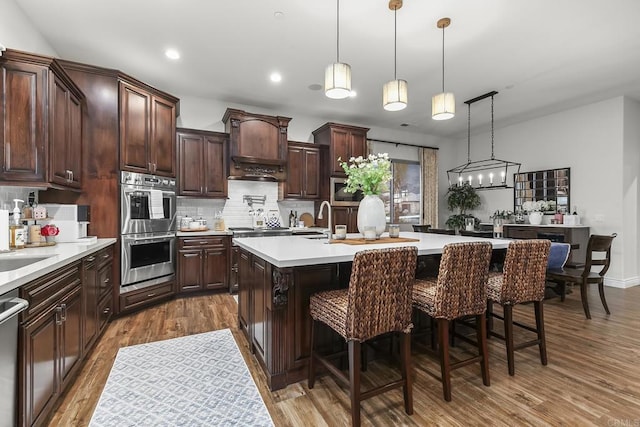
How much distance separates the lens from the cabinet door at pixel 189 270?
4305 millimetres

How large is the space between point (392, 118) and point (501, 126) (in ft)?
8.07

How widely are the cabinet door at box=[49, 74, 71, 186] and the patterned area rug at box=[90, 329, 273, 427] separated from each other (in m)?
1.65

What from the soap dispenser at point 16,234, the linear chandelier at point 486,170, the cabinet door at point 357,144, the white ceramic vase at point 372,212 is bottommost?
the soap dispenser at point 16,234

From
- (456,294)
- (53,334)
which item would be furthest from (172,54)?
(456,294)

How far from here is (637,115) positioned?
5.07 metres

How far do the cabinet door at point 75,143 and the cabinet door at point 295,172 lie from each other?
296 cm

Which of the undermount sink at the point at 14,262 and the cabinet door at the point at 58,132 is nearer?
the undermount sink at the point at 14,262

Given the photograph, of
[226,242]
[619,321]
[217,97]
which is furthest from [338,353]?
[217,97]

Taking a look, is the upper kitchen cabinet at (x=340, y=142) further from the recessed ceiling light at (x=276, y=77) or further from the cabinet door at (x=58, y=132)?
the cabinet door at (x=58, y=132)

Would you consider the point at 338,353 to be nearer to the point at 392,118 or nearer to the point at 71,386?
the point at 71,386

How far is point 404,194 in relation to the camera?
707 centimetres

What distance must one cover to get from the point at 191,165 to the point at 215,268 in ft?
5.32

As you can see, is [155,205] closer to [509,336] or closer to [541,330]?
[509,336]

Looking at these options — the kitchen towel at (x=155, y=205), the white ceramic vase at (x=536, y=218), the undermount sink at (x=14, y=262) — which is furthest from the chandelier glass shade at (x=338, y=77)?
the white ceramic vase at (x=536, y=218)
